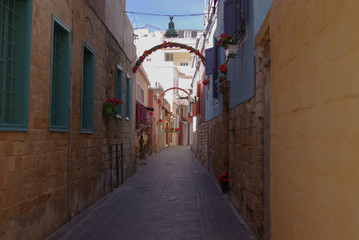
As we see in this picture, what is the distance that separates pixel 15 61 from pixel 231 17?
15.5ft

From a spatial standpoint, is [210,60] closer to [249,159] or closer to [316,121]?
[249,159]

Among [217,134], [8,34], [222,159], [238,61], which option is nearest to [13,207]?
[8,34]

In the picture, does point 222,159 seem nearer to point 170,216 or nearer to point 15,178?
point 170,216

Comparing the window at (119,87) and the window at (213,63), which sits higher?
the window at (213,63)

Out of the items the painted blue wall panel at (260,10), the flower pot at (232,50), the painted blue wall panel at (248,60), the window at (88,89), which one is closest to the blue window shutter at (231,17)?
the flower pot at (232,50)

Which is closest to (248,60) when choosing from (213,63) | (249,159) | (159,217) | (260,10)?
(260,10)

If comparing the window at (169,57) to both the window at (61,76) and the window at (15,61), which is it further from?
the window at (15,61)

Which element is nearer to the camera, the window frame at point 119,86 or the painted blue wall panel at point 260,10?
the painted blue wall panel at point 260,10

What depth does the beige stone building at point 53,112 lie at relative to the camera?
16.2 feet

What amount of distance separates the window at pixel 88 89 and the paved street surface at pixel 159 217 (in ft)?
6.10

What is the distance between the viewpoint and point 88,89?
8797 millimetres

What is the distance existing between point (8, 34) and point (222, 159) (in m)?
7.43

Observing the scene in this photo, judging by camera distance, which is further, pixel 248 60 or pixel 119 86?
pixel 119 86

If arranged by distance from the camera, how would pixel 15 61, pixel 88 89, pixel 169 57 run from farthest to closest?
1. pixel 169 57
2. pixel 88 89
3. pixel 15 61
